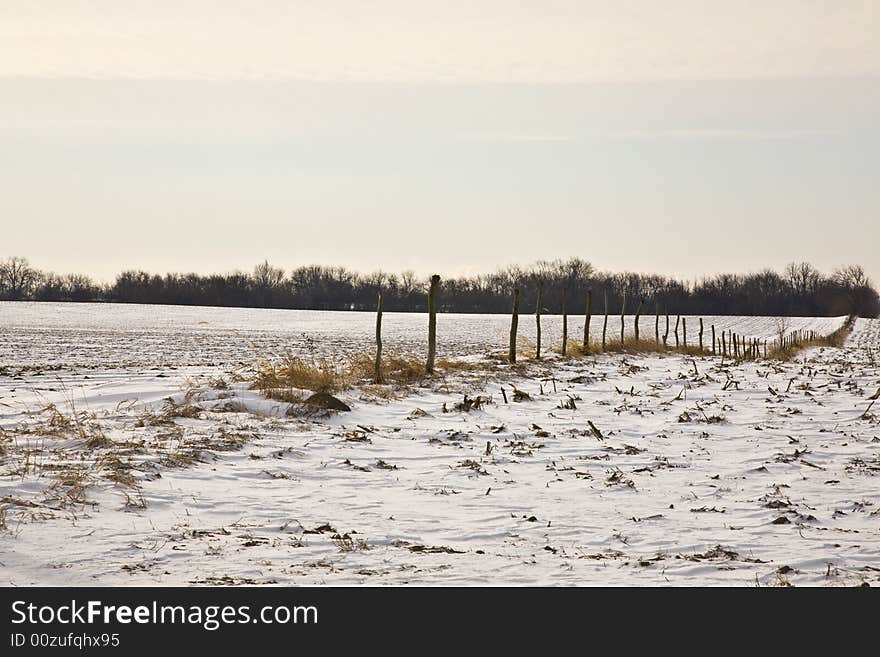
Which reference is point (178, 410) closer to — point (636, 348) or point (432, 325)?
point (432, 325)

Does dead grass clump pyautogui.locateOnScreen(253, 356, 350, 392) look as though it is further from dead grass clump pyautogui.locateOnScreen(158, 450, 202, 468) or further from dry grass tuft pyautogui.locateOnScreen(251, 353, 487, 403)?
dead grass clump pyautogui.locateOnScreen(158, 450, 202, 468)

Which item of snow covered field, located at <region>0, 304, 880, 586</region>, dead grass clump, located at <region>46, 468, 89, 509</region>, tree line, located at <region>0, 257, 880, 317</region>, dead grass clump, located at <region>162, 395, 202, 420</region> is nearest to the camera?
snow covered field, located at <region>0, 304, 880, 586</region>

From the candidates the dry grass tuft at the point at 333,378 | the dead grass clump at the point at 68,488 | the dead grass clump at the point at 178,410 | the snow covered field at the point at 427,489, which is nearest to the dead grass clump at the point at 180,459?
the snow covered field at the point at 427,489

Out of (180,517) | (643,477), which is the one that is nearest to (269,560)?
(180,517)

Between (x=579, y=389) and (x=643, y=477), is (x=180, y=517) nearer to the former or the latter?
(x=643, y=477)

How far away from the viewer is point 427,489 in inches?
297

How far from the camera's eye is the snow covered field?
514 centimetres

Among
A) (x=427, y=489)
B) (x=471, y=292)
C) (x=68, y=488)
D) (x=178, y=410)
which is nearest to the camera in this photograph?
(x=68, y=488)

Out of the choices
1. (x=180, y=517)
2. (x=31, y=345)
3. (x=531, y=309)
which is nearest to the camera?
(x=180, y=517)

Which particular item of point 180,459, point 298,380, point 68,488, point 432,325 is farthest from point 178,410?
point 432,325

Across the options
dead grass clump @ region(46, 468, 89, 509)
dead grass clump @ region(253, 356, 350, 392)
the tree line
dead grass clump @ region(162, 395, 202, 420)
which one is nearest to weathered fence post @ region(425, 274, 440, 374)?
dead grass clump @ region(253, 356, 350, 392)

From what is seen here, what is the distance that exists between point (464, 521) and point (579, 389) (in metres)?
10.5

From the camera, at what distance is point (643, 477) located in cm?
812
